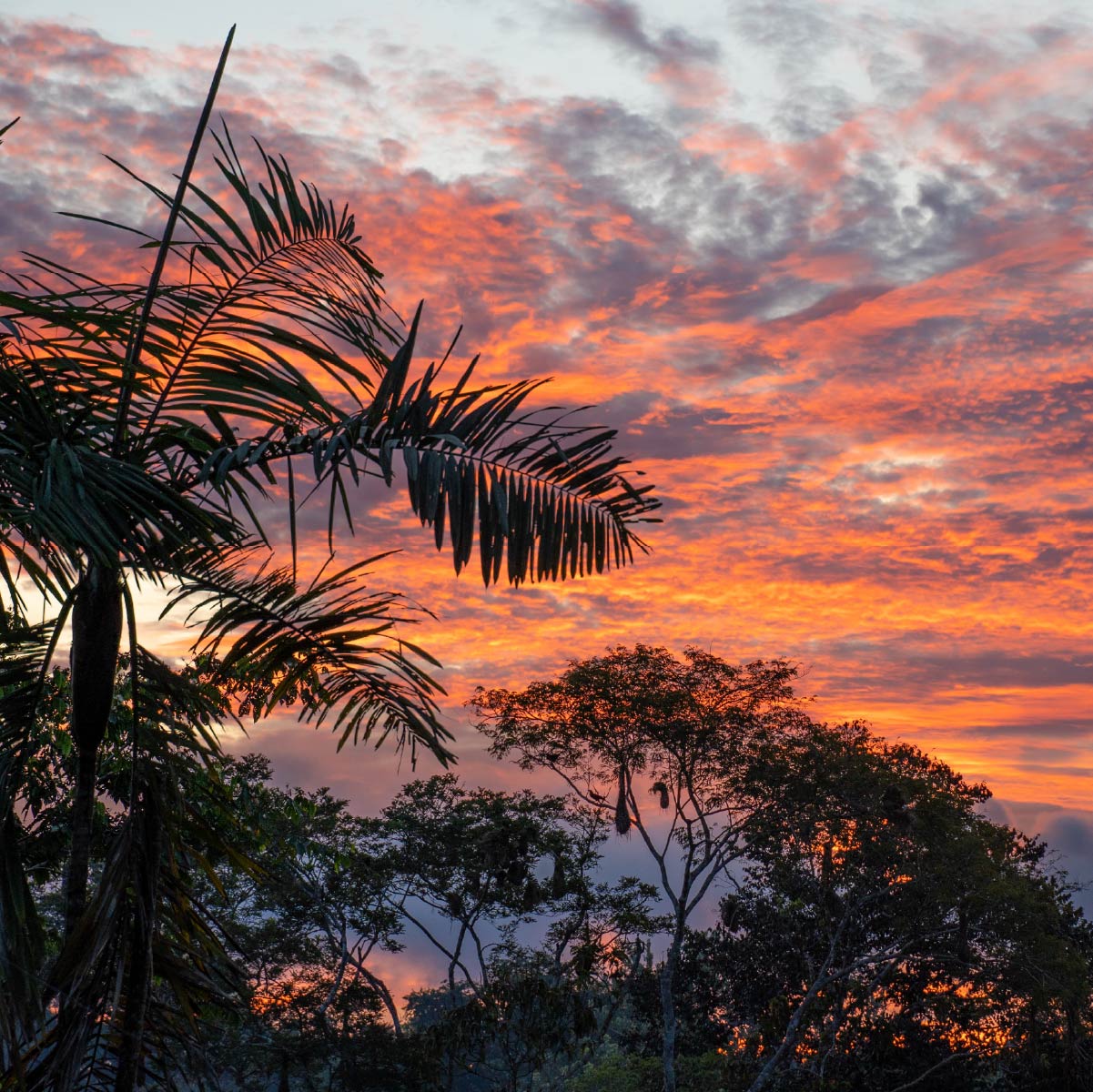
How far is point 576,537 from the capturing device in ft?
14.3

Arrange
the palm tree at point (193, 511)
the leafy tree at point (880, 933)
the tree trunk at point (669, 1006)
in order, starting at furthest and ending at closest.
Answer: the tree trunk at point (669, 1006) < the leafy tree at point (880, 933) < the palm tree at point (193, 511)

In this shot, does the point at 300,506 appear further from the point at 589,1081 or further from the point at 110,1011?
the point at 589,1081

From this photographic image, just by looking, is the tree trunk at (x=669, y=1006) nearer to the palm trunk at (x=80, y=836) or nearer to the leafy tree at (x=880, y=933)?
the leafy tree at (x=880, y=933)

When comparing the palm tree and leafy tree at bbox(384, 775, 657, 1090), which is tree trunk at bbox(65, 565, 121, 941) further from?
leafy tree at bbox(384, 775, 657, 1090)

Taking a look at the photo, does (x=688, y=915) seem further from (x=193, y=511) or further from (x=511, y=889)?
(x=193, y=511)

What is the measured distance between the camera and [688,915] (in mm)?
21031

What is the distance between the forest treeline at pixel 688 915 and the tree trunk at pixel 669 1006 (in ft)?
0.21

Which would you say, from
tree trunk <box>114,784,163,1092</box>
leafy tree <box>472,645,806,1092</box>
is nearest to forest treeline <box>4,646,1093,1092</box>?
leafy tree <box>472,645,806,1092</box>

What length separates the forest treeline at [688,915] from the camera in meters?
19.1

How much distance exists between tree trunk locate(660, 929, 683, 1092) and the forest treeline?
0.21 feet

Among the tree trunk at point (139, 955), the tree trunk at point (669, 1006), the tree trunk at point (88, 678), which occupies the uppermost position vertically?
the tree trunk at point (88, 678)

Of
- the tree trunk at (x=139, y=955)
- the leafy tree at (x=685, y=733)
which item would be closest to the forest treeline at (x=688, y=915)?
the leafy tree at (x=685, y=733)

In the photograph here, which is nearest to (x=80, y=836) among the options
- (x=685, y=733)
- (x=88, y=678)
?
(x=88, y=678)

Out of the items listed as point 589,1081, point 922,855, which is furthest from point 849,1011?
point 589,1081
